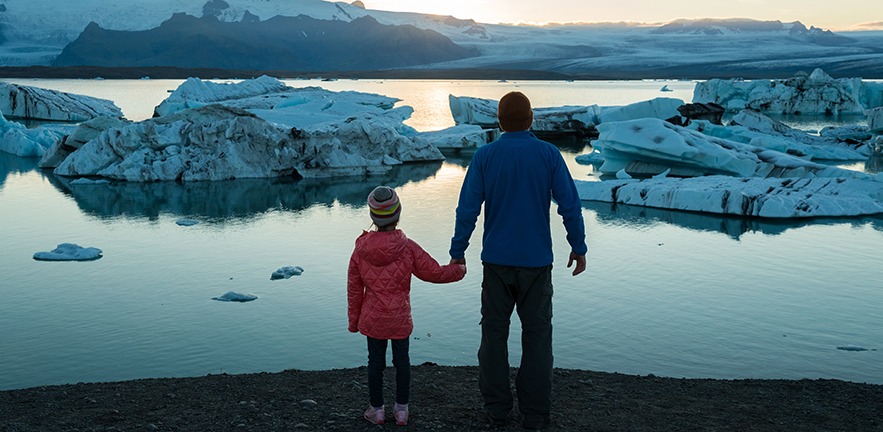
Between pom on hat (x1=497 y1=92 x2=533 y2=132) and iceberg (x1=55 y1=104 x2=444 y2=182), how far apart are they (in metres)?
13.6

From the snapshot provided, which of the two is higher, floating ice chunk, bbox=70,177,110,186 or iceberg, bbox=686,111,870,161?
iceberg, bbox=686,111,870,161

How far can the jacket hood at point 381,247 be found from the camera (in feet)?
12.5

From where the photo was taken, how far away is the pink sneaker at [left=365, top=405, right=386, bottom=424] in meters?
3.94

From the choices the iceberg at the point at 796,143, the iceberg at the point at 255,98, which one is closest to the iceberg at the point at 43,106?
the iceberg at the point at 255,98

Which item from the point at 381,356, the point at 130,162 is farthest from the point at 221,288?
the point at 130,162

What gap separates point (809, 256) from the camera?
9.98 m

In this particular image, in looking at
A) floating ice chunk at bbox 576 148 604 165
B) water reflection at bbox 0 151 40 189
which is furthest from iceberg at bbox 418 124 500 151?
water reflection at bbox 0 151 40 189

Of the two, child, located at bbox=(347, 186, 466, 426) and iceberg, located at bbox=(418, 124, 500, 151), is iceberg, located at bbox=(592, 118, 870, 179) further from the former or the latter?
child, located at bbox=(347, 186, 466, 426)

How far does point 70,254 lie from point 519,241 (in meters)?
7.41

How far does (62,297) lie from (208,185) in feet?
28.1

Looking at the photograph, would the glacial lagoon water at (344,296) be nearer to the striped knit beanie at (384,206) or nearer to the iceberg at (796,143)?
the striped knit beanie at (384,206)

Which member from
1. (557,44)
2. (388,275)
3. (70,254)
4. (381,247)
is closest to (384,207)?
(381,247)

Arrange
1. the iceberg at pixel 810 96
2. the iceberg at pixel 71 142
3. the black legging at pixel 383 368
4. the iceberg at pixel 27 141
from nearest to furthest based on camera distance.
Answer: the black legging at pixel 383 368 → the iceberg at pixel 71 142 → the iceberg at pixel 27 141 → the iceberg at pixel 810 96

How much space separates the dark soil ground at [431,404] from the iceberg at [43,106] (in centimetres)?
3103
